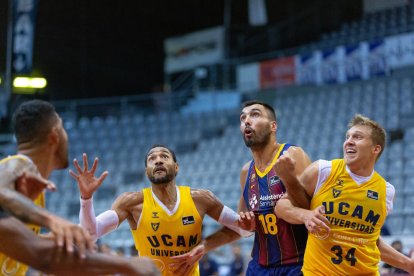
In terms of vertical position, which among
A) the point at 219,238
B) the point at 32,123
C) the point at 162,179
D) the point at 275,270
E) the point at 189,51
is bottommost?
the point at 275,270

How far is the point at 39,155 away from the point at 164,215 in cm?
282

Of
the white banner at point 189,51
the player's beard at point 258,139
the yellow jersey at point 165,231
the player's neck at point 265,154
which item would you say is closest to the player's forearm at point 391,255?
the player's neck at point 265,154

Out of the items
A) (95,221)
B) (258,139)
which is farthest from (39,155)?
(258,139)

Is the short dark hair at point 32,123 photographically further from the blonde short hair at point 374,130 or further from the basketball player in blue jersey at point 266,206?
the blonde short hair at point 374,130

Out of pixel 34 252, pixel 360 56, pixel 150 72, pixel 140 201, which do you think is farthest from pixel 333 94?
pixel 34 252

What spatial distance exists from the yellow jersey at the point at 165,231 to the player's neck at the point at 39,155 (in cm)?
268

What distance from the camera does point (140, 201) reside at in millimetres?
7301

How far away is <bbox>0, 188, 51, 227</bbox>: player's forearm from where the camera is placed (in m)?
4.09

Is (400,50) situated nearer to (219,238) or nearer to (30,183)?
(219,238)

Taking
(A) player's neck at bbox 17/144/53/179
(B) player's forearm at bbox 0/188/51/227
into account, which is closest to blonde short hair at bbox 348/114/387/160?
(A) player's neck at bbox 17/144/53/179

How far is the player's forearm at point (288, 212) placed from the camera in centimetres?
604

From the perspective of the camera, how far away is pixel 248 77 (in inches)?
939

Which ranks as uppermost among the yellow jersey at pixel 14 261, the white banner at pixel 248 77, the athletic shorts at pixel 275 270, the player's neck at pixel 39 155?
the white banner at pixel 248 77

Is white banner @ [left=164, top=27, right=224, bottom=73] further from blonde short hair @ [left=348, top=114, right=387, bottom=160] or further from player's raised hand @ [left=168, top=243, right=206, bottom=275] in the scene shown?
blonde short hair @ [left=348, top=114, right=387, bottom=160]
